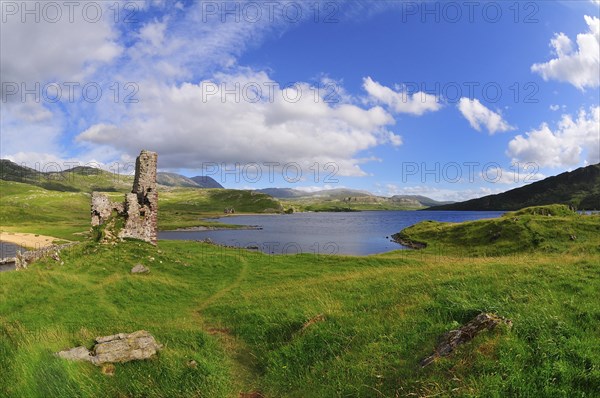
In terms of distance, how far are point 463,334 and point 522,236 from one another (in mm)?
69608

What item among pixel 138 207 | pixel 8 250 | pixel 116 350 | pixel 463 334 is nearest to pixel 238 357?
pixel 116 350

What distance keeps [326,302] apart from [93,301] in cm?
1572

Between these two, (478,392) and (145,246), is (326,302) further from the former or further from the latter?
(145,246)

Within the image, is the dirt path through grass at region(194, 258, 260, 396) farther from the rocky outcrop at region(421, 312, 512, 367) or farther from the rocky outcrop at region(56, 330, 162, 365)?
the rocky outcrop at region(421, 312, 512, 367)

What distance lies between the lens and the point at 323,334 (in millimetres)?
12820

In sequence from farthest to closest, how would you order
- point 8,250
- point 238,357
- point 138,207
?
point 8,250
point 138,207
point 238,357

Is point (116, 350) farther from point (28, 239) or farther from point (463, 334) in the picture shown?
point (28, 239)

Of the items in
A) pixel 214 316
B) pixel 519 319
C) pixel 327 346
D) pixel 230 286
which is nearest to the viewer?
pixel 519 319

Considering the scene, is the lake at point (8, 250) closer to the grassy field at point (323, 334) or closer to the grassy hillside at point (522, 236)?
the grassy field at point (323, 334)

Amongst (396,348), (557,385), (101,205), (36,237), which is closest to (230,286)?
(101,205)

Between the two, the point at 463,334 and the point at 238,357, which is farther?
the point at 238,357

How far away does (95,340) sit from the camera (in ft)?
44.3

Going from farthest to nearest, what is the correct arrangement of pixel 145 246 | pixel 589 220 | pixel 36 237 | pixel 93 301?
pixel 36 237
pixel 589 220
pixel 145 246
pixel 93 301

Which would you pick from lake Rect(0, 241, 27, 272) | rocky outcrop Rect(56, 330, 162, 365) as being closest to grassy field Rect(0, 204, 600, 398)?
rocky outcrop Rect(56, 330, 162, 365)
